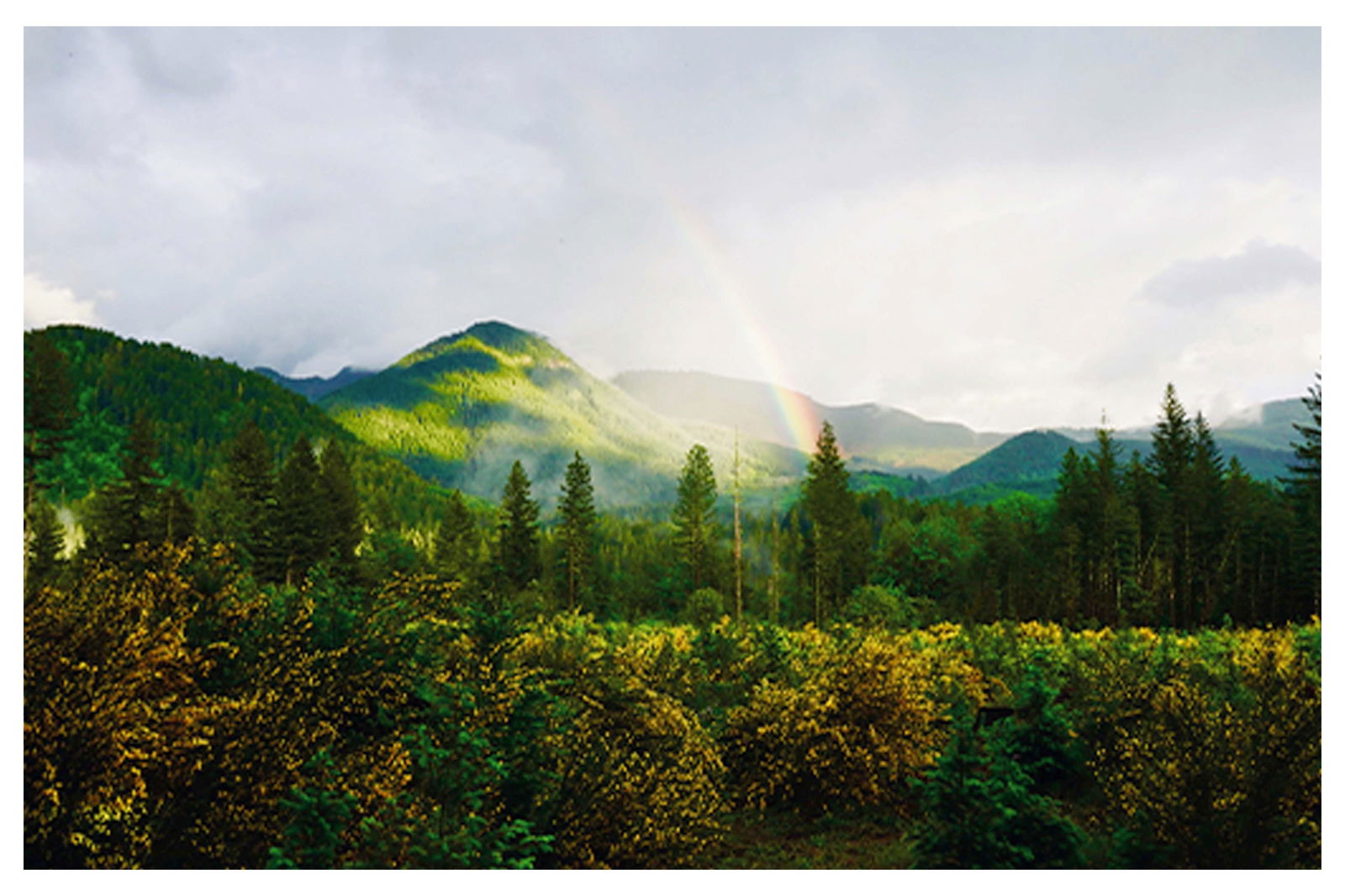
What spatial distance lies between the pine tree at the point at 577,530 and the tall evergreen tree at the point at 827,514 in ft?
46.8

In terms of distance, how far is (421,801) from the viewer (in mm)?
4559

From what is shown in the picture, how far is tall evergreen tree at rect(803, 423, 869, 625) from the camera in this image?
128ft

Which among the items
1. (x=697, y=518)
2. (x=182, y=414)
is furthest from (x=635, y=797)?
(x=182, y=414)

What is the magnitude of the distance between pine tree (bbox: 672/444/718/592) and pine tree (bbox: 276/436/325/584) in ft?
67.9

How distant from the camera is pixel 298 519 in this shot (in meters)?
36.9

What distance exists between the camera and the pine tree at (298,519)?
36.2 metres

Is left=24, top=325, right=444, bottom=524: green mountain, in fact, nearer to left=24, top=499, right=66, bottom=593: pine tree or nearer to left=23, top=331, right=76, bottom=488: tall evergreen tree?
left=24, top=499, right=66, bottom=593: pine tree

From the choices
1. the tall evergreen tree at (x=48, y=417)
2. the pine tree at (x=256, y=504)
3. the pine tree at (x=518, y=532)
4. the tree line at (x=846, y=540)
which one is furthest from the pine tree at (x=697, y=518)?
the tall evergreen tree at (x=48, y=417)

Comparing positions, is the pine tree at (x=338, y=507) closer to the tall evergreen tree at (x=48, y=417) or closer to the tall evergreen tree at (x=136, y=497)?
the tall evergreen tree at (x=136, y=497)

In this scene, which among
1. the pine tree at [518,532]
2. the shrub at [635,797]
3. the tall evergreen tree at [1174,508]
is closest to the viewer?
the shrub at [635,797]

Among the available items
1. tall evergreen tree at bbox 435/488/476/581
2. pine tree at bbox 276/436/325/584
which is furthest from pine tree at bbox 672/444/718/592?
pine tree at bbox 276/436/325/584

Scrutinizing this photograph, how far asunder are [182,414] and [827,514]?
115 m

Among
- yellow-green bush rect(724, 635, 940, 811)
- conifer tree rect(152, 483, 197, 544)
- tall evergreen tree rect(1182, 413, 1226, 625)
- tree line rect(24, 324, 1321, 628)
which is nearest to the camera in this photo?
yellow-green bush rect(724, 635, 940, 811)

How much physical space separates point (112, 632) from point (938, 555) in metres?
50.9
